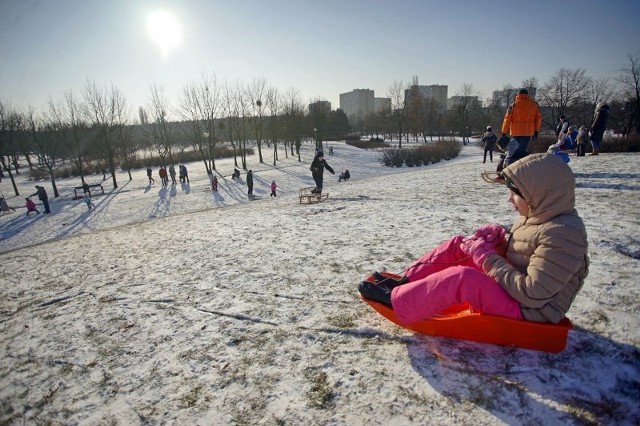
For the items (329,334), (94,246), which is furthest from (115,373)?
(94,246)

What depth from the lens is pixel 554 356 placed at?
248cm

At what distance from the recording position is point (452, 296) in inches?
94.3

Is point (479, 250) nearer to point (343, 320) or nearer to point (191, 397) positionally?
point (343, 320)

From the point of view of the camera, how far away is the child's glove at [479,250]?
96.3 inches

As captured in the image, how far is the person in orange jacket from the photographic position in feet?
27.9

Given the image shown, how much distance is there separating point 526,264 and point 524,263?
2 centimetres

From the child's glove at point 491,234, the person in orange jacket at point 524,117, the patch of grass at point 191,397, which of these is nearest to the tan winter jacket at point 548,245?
the child's glove at point 491,234

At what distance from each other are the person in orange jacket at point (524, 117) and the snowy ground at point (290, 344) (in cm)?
290

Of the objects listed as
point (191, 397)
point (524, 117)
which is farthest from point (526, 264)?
point (524, 117)

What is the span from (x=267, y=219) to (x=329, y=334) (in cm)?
571

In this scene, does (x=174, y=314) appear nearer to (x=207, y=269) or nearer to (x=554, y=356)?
(x=207, y=269)

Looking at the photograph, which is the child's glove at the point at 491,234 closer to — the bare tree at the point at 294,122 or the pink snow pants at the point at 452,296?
the pink snow pants at the point at 452,296

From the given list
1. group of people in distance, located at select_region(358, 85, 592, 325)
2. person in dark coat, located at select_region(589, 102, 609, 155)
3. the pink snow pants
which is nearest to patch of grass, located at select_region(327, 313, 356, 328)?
group of people in distance, located at select_region(358, 85, 592, 325)

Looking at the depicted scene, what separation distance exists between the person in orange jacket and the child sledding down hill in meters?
7.61
